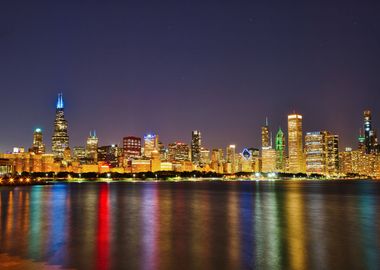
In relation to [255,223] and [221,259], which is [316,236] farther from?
[221,259]

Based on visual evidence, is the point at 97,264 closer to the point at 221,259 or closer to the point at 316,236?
the point at 221,259

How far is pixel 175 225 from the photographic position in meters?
33.2

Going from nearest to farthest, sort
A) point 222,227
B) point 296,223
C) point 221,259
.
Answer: point 221,259, point 222,227, point 296,223

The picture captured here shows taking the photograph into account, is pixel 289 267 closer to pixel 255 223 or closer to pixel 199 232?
pixel 199 232

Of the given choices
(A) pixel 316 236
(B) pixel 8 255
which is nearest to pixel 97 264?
(B) pixel 8 255

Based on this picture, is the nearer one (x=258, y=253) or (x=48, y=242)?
(x=258, y=253)

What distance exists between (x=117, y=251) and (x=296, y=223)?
59.9 ft

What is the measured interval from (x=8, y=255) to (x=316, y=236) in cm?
1832

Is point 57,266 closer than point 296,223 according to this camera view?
Yes

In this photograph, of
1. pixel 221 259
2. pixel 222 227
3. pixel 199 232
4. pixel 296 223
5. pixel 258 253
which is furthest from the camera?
pixel 296 223

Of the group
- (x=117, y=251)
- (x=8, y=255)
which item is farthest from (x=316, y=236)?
(x=8, y=255)

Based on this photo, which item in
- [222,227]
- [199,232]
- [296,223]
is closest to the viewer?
[199,232]

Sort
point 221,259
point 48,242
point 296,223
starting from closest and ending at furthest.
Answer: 1. point 221,259
2. point 48,242
3. point 296,223

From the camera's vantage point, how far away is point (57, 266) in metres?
17.3
